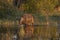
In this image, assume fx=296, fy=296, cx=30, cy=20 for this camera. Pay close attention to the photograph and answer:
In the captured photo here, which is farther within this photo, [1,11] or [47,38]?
[1,11]

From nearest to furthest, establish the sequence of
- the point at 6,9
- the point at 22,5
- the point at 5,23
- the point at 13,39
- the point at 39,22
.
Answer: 1. the point at 13,39
2. the point at 5,23
3. the point at 39,22
4. the point at 6,9
5. the point at 22,5

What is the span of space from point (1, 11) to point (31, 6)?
523cm

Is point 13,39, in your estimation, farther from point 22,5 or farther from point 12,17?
point 22,5

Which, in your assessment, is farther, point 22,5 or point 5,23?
point 22,5

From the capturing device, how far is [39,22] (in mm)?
37125

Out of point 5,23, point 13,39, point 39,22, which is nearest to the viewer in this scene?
point 13,39

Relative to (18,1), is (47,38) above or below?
below

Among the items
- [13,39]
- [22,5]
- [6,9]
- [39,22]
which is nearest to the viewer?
[13,39]

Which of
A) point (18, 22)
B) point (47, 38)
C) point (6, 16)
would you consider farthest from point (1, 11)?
point (47, 38)

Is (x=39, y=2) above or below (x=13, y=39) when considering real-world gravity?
above

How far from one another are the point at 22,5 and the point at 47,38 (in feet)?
71.2

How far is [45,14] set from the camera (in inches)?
1607

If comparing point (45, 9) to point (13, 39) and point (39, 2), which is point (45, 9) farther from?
point (13, 39)

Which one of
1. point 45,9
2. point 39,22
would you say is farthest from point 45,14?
point 39,22
